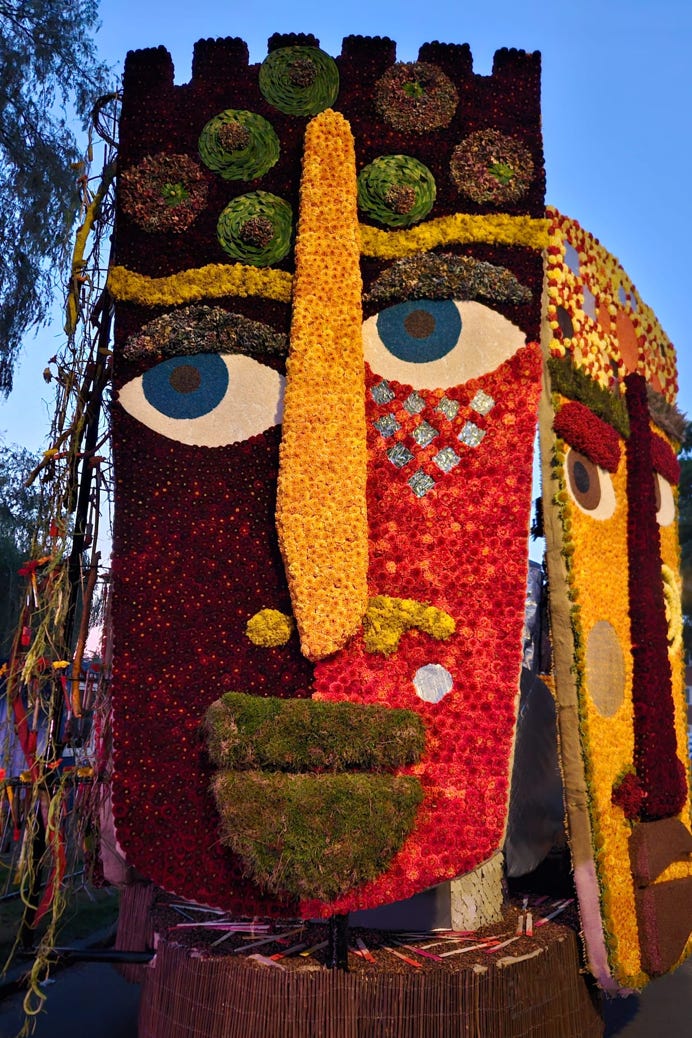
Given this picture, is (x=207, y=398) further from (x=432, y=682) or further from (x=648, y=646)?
(x=648, y=646)

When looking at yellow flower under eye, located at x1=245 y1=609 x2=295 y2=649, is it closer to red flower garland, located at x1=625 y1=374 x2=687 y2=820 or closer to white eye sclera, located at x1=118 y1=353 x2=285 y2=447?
white eye sclera, located at x1=118 y1=353 x2=285 y2=447

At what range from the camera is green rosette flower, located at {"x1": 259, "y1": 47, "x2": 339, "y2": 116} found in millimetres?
5457

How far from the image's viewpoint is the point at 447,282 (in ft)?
17.2

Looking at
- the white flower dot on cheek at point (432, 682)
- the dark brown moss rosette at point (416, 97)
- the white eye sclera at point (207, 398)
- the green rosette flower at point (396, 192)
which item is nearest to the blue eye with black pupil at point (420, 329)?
the green rosette flower at point (396, 192)

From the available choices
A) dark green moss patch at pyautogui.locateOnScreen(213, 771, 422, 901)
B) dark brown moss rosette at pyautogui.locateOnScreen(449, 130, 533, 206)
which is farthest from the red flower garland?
dark green moss patch at pyautogui.locateOnScreen(213, 771, 422, 901)

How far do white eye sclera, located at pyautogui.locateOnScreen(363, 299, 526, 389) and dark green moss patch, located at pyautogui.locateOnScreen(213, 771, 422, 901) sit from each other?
7.33 ft

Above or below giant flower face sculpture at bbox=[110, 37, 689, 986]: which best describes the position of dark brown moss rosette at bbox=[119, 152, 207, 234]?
above

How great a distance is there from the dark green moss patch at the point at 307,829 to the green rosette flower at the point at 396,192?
10.2 feet

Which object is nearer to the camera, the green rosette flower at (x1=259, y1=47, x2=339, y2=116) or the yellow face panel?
the yellow face panel

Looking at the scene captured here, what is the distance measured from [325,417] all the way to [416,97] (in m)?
2.04

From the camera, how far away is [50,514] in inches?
221

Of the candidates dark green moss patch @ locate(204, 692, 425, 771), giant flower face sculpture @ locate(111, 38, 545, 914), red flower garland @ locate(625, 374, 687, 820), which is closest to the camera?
dark green moss patch @ locate(204, 692, 425, 771)

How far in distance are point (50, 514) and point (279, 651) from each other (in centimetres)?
176

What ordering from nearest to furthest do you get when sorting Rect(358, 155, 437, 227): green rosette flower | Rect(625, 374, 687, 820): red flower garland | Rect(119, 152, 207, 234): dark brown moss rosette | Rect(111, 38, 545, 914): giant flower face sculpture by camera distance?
1. Rect(111, 38, 545, 914): giant flower face sculpture
2. Rect(358, 155, 437, 227): green rosette flower
3. Rect(119, 152, 207, 234): dark brown moss rosette
4. Rect(625, 374, 687, 820): red flower garland
